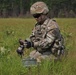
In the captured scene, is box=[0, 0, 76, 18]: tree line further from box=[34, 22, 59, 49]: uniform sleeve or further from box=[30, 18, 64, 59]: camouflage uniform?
box=[34, 22, 59, 49]: uniform sleeve

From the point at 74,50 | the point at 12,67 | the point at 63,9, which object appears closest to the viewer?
the point at 12,67

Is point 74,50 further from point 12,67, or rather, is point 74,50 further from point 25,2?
point 25,2

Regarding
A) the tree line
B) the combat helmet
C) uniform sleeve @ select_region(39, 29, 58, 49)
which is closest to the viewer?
uniform sleeve @ select_region(39, 29, 58, 49)

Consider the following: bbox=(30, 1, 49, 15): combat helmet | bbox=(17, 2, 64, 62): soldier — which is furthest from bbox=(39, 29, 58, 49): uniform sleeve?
bbox=(30, 1, 49, 15): combat helmet

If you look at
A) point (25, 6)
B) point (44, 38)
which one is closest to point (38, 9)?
point (44, 38)

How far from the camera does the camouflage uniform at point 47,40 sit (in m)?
5.70

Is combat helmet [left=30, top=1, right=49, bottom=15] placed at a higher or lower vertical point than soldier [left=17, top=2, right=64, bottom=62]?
higher

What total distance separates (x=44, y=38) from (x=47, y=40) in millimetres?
144

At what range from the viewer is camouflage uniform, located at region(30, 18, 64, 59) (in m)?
5.70

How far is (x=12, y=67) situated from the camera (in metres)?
5.12

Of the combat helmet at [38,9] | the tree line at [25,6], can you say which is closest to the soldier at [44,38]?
the combat helmet at [38,9]

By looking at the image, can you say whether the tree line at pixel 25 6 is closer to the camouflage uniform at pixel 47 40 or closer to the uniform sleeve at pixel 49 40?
the camouflage uniform at pixel 47 40

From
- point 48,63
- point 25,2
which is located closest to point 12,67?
point 48,63

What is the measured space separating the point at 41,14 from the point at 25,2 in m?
59.7
